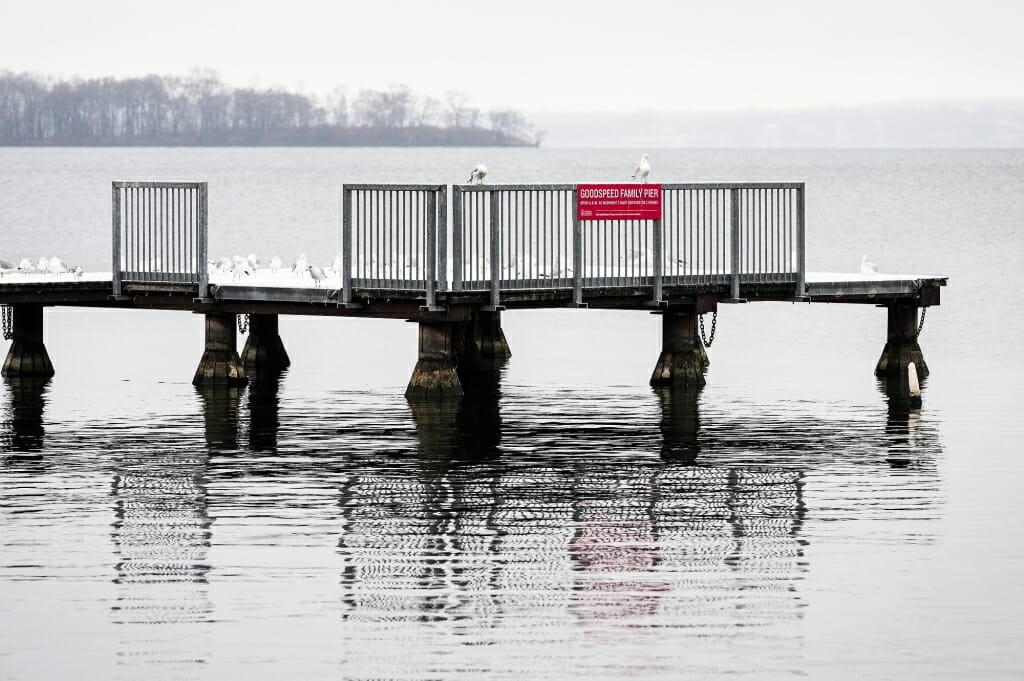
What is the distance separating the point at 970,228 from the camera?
119500 millimetres

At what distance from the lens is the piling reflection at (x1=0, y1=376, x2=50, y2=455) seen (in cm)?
2984

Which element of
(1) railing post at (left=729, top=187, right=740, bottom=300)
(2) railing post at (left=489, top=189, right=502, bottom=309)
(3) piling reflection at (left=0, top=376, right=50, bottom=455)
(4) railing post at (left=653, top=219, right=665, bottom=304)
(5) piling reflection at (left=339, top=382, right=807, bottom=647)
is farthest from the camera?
(1) railing post at (left=729, top=187, right=740, bottom=300)

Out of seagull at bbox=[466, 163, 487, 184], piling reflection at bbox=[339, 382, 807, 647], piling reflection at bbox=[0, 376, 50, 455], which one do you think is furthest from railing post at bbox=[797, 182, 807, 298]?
piling reflection at bbox=[0, 376, 50, 455]

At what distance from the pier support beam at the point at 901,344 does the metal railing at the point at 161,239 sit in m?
11.3

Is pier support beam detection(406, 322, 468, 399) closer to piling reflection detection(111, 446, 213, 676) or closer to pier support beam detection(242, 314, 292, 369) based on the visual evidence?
piling reflection detection(111, 446, 213, 676)

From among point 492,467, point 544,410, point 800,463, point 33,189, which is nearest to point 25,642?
point 492,467

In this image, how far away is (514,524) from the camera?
76.5 feet

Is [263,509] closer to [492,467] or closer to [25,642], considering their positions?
[492,467]

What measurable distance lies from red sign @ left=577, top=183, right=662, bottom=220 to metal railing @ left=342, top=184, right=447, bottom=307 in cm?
250

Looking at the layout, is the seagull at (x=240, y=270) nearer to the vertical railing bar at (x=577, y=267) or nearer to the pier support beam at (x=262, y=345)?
the pier support beam at (x=262, y=345)

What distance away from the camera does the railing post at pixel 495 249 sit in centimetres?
3172

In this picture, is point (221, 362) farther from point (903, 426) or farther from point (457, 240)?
point (903, 426)

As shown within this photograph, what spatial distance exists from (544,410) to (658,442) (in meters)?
4.22

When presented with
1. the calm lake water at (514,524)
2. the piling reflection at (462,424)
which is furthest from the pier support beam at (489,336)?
the piling reflection at (462,424)
